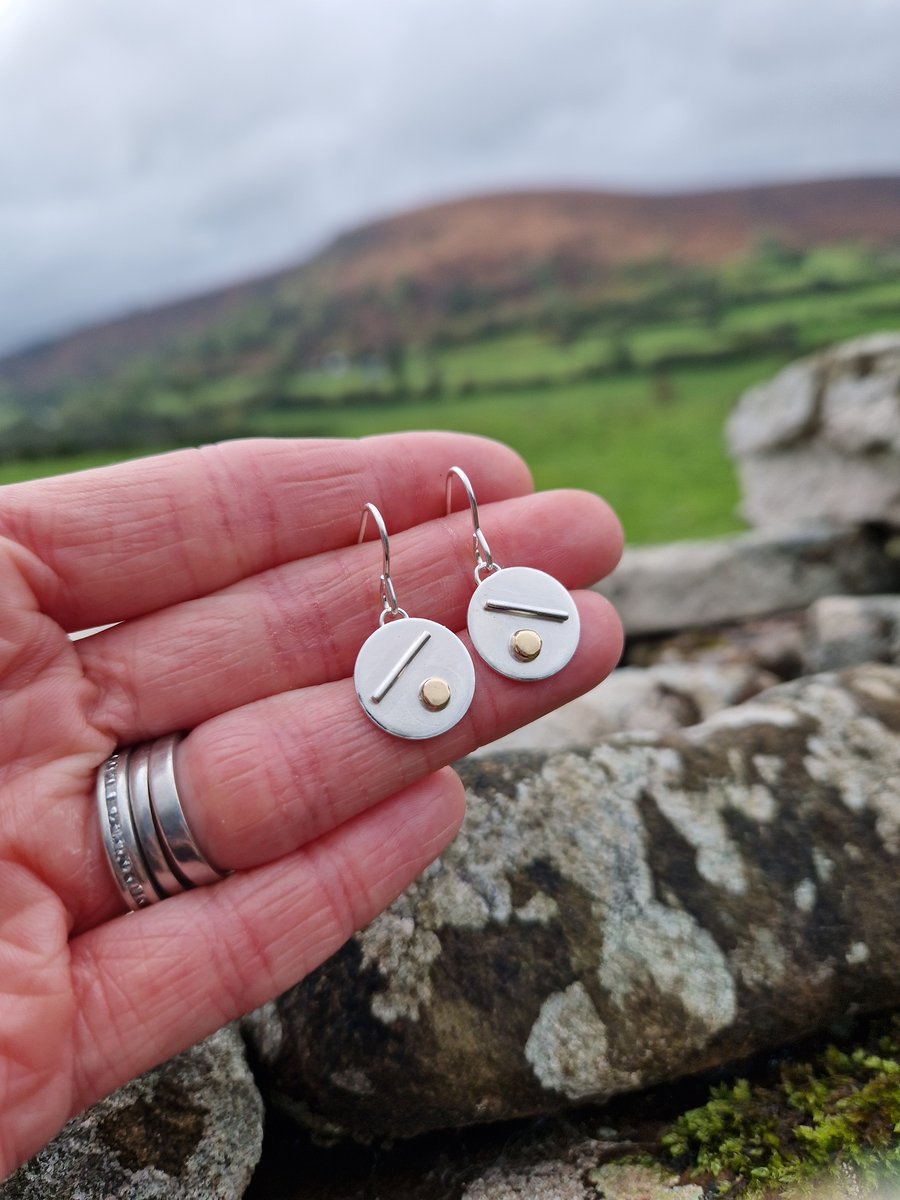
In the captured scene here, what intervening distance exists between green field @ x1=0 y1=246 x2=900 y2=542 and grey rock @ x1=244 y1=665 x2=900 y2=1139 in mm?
3873

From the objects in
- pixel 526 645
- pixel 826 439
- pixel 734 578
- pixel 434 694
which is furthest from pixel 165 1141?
pixel 826 439

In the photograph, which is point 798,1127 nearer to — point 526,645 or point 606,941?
point 606,941

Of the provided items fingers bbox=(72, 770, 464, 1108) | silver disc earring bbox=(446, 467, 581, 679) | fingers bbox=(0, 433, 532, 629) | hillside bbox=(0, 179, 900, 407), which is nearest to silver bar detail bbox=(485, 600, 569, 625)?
silver disc earring bbox=(446, 467, 581, 679)

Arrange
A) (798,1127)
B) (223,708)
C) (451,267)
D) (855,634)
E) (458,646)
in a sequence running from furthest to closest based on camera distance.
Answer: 1. (451,267)
2. (855,634)
3. (458,646)
4. (223,708)
5. (798,1127)

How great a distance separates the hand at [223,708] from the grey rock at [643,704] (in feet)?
2.37

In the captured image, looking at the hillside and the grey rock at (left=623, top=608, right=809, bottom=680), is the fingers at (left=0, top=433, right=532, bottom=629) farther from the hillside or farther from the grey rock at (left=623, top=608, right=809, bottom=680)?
the hillside

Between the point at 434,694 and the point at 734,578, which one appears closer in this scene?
the point at 434,694

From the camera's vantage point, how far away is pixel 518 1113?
238cm

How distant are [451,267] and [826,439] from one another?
6.53m

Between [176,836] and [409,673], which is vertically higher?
[409,673]

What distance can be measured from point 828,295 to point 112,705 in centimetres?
805

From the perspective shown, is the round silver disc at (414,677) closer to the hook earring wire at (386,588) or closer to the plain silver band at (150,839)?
the hook earring wire at (386,588)

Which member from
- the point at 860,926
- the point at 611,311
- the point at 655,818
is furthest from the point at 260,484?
the point at 611,311

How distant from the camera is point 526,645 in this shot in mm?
2779
